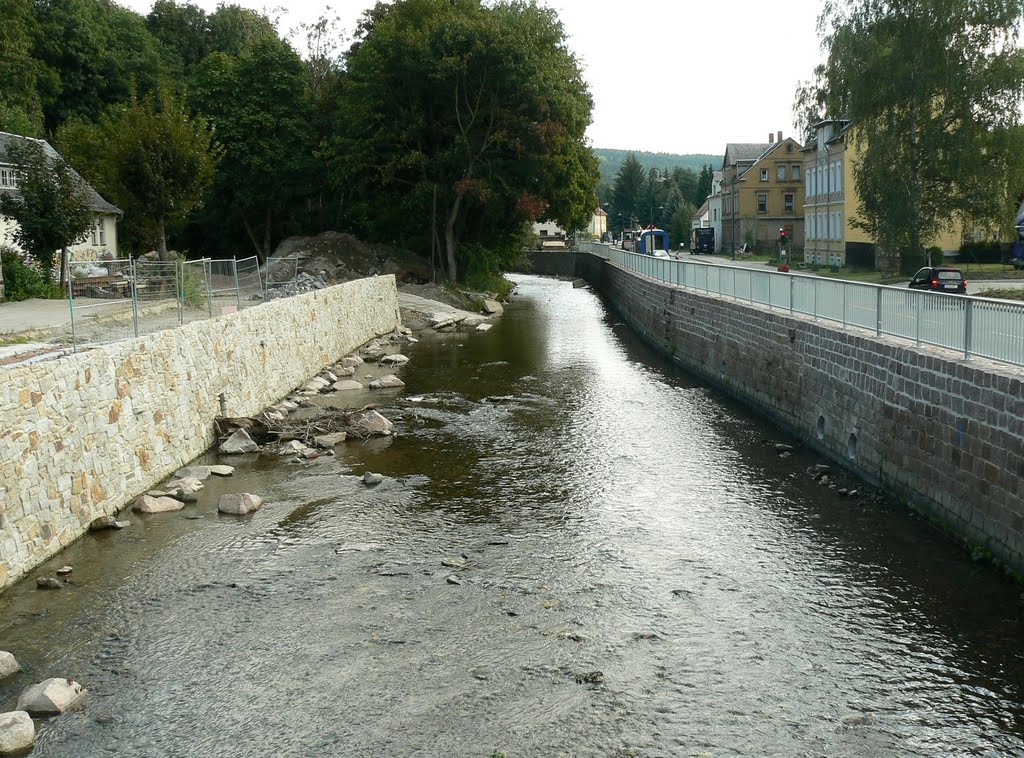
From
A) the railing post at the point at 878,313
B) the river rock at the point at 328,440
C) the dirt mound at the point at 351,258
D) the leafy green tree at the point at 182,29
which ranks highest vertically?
the leafy green tree at the point at 182,29

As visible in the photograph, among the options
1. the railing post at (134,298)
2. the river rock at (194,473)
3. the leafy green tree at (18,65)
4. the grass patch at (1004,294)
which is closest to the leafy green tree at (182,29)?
the leafy green tree at (18,65)

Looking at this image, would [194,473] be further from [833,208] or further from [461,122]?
[833,208]

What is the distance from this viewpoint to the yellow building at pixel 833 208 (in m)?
56.0

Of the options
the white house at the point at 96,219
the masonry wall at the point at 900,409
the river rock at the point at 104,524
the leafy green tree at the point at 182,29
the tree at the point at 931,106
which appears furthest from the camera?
the leafy green tree at the point at 182,29

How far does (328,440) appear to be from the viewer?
56.1ft

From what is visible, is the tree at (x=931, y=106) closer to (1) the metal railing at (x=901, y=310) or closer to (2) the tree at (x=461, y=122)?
(2) the tree at (x=461, y=122)

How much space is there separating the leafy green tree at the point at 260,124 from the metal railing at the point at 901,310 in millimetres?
32928

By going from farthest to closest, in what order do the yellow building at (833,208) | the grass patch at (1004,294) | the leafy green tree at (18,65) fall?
the leafy green tree at (18,65), the yellow building at (833,208), the grass patch at (1004,294)

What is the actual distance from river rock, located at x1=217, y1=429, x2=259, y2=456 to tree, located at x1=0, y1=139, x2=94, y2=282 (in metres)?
15.9

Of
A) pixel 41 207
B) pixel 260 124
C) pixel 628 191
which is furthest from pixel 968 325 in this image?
pixel 628 191

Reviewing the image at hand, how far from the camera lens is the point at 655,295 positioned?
3325cm

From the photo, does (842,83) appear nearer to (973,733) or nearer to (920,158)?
(920,158)

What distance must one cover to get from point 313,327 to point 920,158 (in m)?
29.5

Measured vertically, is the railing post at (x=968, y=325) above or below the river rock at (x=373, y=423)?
above
